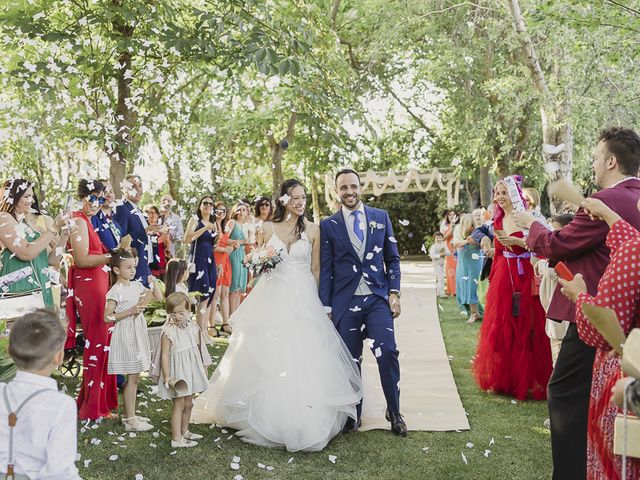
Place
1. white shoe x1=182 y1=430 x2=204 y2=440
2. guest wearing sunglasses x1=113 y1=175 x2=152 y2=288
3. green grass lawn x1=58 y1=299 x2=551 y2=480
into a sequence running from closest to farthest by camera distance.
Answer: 1. green grass lawn x1=58 y1=299 x2=551 y2=480
2. white shoe x1=182 y1=430 x2=204 y2=440
3. guest wearing sunglasses x1=113 y1=175 x2=152 y2=288

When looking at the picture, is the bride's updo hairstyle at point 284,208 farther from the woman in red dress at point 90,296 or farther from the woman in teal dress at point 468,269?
the woman in teal dress at point 468,269

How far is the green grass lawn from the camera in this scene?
4465mm

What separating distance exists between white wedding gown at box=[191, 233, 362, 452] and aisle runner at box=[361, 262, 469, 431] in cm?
60

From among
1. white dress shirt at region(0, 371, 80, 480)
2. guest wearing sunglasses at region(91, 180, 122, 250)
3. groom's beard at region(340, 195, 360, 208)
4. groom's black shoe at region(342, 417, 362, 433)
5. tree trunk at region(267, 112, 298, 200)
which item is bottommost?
groom's black shoe at region(342, 417, 362, 433)

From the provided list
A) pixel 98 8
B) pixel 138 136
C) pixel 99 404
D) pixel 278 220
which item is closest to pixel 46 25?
pixel 98 8

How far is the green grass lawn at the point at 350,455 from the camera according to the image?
446 cm

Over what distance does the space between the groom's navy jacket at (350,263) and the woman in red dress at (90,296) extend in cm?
174

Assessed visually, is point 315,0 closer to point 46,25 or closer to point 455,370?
point 46,25

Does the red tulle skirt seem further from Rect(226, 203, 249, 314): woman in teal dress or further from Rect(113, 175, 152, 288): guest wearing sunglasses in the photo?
Rect(226, 203, 249, 314): woman in teal dress

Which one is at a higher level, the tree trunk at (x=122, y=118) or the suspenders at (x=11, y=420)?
the tree trunk at (x=122, y=118)

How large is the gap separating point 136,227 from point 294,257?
1.84m

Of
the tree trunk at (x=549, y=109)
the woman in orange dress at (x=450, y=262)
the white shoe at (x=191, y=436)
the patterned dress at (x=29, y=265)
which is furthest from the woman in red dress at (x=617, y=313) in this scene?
the woman in orange dress at (x=450, y=262)

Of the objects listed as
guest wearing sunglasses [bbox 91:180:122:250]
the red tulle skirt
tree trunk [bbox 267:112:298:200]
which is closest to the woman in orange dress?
tree trunk [bbox 267:112:298:200]

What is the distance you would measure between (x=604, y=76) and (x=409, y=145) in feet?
54.4
